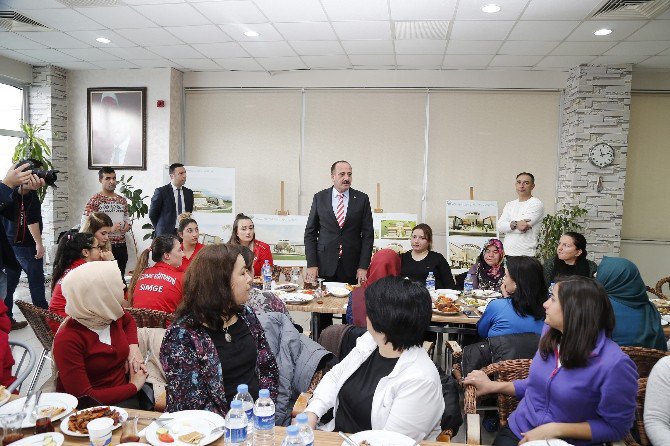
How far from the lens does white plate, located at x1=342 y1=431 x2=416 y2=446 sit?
4.95 ft

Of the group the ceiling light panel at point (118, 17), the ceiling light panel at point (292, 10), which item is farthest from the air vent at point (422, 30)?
the ceiling light panel at point (118, 17)

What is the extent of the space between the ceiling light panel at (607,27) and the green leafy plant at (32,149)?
703 cm

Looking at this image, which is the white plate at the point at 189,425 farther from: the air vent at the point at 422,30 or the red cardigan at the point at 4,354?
the air vent at the point at 422,30

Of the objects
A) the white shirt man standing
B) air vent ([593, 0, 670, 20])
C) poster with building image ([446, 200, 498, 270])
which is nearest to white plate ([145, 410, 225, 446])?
air vent ([593, 0, 670, 20])

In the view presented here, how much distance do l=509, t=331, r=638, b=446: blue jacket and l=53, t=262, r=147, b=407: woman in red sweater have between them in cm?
185

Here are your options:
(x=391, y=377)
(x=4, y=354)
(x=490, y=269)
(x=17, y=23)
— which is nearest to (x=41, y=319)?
(x=4, y=354)

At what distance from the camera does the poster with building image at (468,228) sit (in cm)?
651

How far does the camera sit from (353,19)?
4789mm

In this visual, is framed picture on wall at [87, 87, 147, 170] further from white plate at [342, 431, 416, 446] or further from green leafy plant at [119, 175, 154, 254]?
white plate at [342, 431, 416, 446]

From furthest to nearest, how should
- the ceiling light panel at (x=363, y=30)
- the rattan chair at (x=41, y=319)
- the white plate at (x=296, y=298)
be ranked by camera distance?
1. the ceiling light panel at (x=363, y=30)
2. the white plate at (x=296, y=298)
3. the rattan chair at (x=41, y=319)

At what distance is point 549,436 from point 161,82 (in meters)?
6.97

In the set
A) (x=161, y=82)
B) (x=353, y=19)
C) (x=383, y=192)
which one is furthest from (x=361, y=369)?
(x=161, y=82)

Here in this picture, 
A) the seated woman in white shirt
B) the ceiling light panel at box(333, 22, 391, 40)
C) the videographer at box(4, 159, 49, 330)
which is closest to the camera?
the seated woman in white shirt

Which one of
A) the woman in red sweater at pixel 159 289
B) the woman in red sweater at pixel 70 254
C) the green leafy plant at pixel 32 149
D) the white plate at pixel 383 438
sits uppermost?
the green leafy plant at pixel 32 149
